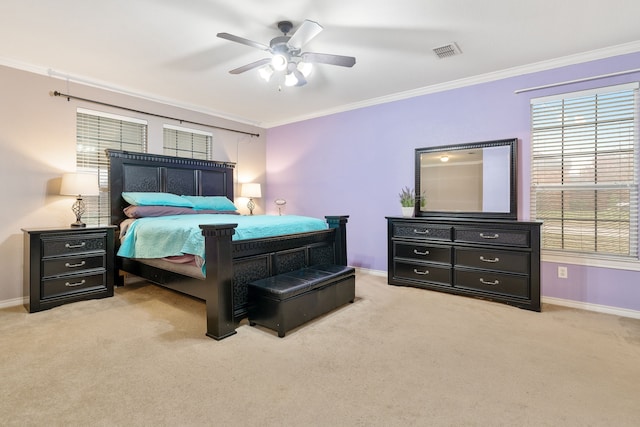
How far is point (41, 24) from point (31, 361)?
8.58 ft

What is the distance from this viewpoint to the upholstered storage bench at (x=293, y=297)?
8.17ft

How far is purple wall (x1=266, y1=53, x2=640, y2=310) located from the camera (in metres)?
3.21

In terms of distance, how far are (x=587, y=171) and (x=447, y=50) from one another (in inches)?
73.4

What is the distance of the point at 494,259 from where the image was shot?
3326mm

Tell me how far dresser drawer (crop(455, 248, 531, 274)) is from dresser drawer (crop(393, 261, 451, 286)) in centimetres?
19

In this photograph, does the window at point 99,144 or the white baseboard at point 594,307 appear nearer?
the white baseboard at point 594,307

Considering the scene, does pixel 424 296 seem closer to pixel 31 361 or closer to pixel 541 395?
pixel 541 395

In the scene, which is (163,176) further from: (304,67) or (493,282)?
(493,282)

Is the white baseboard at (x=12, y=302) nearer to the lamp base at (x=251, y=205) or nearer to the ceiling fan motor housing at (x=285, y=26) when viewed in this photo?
the lamp base at (x=251, y=205)

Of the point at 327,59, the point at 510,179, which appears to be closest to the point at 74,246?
the point at 327,59

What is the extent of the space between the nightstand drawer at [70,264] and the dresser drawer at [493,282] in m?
3.90

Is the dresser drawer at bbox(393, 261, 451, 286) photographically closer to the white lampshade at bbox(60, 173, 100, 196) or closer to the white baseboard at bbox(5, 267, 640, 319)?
the white baseboard at bbox(5, 267, 640, 319)

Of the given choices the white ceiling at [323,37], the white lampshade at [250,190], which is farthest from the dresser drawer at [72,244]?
the white lampshade at [250,190]

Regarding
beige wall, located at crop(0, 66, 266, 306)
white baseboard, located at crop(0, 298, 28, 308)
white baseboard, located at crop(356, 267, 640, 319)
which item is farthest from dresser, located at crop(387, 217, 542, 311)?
white baseboard, located at crop(0, 298, 28, 308)
